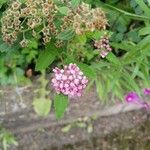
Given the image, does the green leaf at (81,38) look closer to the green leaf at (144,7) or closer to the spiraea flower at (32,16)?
the spiraea flower at (32,16)

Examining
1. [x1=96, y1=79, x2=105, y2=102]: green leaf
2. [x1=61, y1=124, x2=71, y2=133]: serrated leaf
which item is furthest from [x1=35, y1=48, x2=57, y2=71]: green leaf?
[x1=61, y1=124, x2=71, y2=133]: serrated leaf

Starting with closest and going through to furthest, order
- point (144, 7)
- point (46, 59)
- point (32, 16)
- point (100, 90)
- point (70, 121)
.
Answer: point (32, 16) → point (46, 59) → point (144, 7) → point (100, 90) → point (70, 121)

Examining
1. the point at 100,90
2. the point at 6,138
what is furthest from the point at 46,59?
the point at 6,138

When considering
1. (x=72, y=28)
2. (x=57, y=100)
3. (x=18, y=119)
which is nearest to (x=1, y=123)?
(x=18, y=119)

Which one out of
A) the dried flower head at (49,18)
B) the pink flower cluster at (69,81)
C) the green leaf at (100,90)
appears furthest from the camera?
the green leaf at (100,90)

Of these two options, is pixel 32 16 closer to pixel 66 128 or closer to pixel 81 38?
pixel 81 38

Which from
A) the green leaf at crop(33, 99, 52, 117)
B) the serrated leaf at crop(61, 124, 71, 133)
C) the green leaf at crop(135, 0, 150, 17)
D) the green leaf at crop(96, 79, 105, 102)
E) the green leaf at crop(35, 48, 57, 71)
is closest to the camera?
the green leaf at crop(35, 48, 57, 71)

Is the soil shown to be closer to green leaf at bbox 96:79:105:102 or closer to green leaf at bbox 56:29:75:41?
green leaf at bbox 96:79:105:102

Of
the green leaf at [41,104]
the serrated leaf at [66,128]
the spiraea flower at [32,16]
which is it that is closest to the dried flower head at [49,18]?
the spiraea flower at [32,16]
